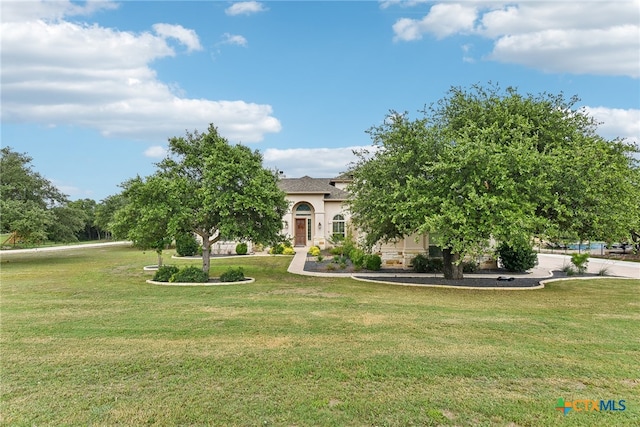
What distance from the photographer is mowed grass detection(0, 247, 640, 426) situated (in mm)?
4559

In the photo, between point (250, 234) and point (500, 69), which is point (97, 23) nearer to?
point (250, 234)

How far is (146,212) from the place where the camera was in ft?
47.5

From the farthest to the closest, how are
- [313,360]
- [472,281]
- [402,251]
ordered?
[402,251]
[472,281]
[313,360]

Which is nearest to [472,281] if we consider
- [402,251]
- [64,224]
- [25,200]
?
[402,251]

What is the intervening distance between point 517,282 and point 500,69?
29.7 ft

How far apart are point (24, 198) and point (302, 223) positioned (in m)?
18.8

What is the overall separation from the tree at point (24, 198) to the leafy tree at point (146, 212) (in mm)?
11778

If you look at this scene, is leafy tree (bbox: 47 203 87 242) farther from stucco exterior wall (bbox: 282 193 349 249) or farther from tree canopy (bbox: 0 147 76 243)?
stucco exterior wall (bbox: 282 193 349 249)

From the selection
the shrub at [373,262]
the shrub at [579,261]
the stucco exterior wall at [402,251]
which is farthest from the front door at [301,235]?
the shrub at [579,261]

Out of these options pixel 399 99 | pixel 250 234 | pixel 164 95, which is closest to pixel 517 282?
pixel 399 99

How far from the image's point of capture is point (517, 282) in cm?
1592

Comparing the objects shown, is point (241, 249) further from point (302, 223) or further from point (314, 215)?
point (314, 215)

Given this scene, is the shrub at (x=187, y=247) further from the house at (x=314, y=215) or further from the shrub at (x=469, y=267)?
the shrub at (x=469, y=267)

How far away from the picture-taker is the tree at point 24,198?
2355 centimetres
